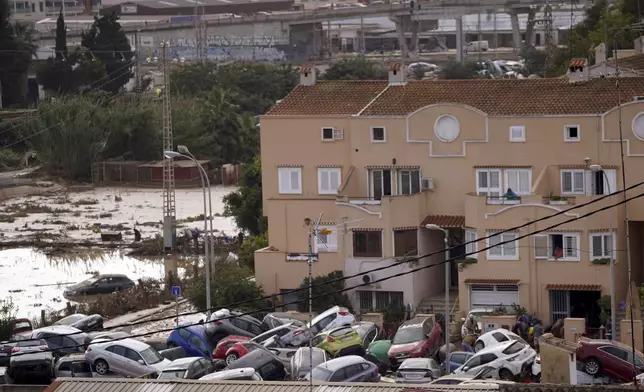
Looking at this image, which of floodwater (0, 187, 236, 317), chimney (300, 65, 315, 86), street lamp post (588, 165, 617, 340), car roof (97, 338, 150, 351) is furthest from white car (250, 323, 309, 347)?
chimney (300, 65, 315, 86)

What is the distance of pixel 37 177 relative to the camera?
90.1 metres

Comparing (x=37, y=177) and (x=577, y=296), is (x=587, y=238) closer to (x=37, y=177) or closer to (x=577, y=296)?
(x=577, y=296)

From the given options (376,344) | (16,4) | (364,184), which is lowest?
(376,344)

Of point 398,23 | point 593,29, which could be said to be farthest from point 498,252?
point 398,23

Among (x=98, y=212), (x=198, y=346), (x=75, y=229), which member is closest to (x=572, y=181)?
(x=198, y=346)

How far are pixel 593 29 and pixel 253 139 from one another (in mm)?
19444

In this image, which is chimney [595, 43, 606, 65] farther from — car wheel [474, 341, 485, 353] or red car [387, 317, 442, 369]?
car wheel [474, 341, 485, 353]

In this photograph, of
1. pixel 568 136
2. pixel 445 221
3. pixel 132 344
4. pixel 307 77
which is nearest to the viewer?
pixel 132 344

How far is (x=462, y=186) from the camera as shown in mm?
46938

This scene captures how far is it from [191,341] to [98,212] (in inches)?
1559

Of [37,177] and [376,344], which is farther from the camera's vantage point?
[37,177]

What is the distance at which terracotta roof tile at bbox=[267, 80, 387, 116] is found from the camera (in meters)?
48.6

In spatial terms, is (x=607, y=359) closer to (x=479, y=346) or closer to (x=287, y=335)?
(x=479, y=346)

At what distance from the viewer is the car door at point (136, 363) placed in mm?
→ 35250
